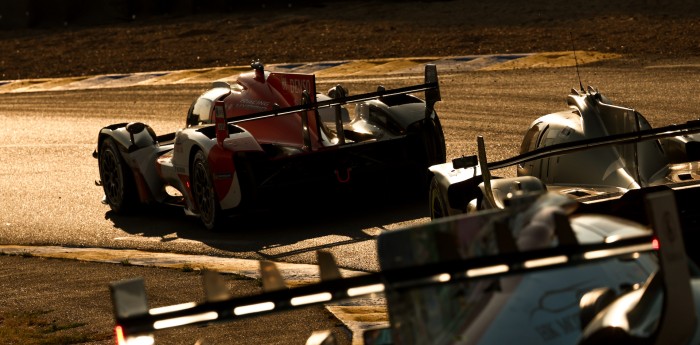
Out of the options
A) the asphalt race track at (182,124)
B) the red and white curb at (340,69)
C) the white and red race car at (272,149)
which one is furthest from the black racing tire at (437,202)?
the red and white curb at (340,69)

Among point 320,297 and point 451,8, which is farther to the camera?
point 451,8

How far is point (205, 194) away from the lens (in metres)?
13.2

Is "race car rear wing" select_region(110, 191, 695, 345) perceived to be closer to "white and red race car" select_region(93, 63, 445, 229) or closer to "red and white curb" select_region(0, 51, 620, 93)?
"white and red race car" select_region(93, 63, 445, 229)

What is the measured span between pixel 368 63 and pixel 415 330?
22262mm

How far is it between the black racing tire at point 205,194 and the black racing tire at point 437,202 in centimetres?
320

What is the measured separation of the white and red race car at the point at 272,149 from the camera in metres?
12.7

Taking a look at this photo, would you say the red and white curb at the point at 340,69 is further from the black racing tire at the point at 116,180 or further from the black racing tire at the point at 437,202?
the black racing tire at the point at 437,202

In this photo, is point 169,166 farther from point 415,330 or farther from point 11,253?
point 415,330

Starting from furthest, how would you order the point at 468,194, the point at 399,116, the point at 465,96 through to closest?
1. the point at 465,96
2. the point at 399,116
3. the point at 468,194

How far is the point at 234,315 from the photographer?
3.74m

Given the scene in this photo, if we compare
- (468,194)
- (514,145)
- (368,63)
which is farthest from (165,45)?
(468,194)

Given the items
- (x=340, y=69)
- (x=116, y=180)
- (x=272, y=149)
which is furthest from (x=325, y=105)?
(x=340, y=69)

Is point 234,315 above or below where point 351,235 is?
above

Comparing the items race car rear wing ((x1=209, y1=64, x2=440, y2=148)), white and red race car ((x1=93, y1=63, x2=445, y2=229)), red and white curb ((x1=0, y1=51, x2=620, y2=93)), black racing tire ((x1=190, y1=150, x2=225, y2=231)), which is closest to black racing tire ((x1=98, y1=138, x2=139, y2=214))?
white and red race car ((x1=93, y1=63, x2=445, y2=229))
